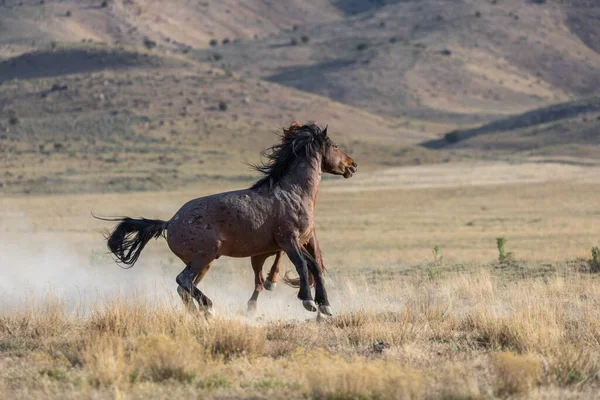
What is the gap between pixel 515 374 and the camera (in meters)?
7.41

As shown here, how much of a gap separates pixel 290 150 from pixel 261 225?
1.15 metres

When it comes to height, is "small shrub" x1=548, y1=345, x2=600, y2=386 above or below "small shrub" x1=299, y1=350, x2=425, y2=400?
above

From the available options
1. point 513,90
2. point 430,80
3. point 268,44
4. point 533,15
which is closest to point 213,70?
point 430,80

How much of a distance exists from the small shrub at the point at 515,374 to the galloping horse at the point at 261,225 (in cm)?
311

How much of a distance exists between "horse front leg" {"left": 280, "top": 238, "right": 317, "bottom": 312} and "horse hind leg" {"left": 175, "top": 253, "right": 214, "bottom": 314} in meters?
0.82

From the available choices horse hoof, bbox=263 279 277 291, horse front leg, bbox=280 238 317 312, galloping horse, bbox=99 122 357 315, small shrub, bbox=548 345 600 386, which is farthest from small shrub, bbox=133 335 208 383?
horse hoof, bbox=263 279 277 291

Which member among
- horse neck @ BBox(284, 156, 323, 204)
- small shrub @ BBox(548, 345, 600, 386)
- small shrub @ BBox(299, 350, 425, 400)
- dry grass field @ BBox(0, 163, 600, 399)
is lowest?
dry grass field @ BBox(0, 163, 600, 399)

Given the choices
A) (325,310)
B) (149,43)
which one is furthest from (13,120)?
(325,310)

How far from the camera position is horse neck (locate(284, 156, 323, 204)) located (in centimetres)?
1091

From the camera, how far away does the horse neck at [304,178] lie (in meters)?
10.9

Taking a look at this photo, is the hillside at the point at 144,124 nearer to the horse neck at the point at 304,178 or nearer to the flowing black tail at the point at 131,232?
the flowing black tail at the point at 131,232

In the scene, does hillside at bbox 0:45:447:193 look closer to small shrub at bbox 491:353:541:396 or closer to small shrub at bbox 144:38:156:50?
small shrub at bbox 144:38:156:50

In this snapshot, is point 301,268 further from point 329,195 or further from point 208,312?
point 329,195

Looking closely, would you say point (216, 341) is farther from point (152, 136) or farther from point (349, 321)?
point (152, 136)
